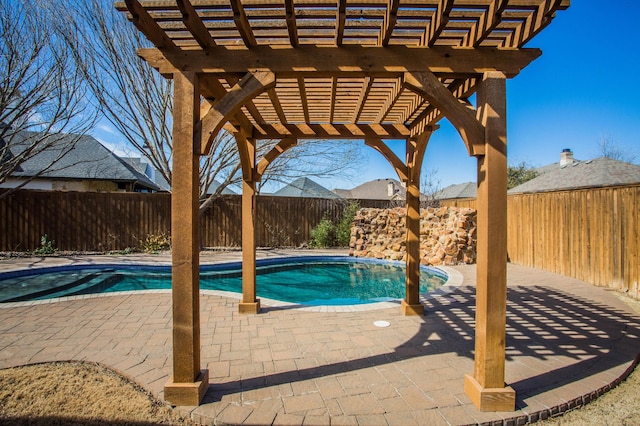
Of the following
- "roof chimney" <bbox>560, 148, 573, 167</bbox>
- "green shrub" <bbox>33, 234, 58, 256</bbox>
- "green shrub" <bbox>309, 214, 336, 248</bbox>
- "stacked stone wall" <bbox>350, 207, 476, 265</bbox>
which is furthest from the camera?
"roof chimney" <bbox>560, 148, 573, 167</bbox>

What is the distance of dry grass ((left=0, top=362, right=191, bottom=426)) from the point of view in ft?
7.52

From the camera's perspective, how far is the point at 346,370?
9.78 ft

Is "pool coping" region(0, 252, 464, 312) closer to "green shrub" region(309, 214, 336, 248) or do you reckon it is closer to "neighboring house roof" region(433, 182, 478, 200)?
"green shrub" region(309, 214, 336, 248)

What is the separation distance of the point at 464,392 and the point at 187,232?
2.48 meters

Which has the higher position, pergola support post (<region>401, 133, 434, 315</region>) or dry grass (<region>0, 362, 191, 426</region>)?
pergola support post (<region>401, 133, 434, 315</region>)

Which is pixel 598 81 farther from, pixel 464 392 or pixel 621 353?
pixel 464 392

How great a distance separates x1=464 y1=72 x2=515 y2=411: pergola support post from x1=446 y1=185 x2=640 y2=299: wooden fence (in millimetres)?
5082

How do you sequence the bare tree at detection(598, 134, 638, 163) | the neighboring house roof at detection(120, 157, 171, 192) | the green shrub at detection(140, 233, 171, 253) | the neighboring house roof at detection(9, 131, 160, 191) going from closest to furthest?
the green shrub at detection(140, 233, 171, 253), the neighboring house roof at detection(9, 131, 160, 191), the neighboring house roof at detection(120, 157, 171, 192), the bare tree at detection(598, 134, 638, 163)

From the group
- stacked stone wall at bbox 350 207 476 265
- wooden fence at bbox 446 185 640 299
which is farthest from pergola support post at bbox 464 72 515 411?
stacked stone wall at bbox 350 207 476 265

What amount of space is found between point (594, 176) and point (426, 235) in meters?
7.53

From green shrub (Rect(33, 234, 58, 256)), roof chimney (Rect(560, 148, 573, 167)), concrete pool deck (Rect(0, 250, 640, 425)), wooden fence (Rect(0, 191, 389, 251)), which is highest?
roof chimney (Rect(560, 148, 573, 167))

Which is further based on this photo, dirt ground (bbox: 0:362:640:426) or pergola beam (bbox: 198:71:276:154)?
pergola beam (bbox: 198:71:276:154)

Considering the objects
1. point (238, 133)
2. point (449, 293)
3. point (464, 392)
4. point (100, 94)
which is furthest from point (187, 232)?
point (100, 94)

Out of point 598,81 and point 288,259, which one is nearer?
point 288,259
